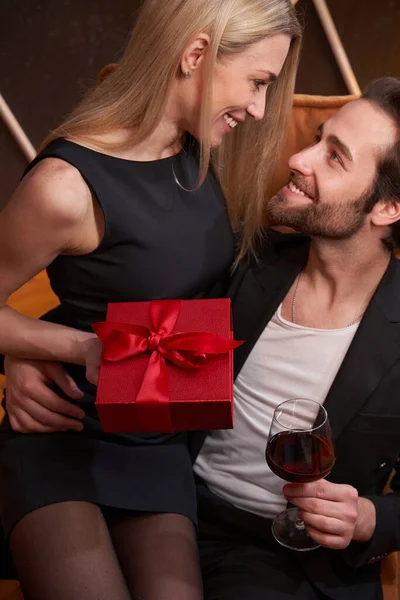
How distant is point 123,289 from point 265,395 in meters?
0.36

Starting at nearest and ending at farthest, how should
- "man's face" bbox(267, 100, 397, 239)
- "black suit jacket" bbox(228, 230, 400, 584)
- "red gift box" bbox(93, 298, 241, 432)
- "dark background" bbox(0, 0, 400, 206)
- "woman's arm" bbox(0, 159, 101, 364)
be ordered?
"red gift box" bbox(93, 298, 241, 432), "woman's arm" bbox(0, 159, 101, 364), "black suit jacket" bbox(228, 230, 400, 584), "man's face" bbox(267, 100, 397, 239), "dark background" bbox(0, 0, 400, 206)

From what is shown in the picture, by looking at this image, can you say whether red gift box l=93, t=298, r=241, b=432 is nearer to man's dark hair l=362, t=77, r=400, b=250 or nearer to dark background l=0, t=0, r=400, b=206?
man's dark hair l=362, t=77, r=400, b=250

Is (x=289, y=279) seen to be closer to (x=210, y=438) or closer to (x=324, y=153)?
(x=324, y=153)

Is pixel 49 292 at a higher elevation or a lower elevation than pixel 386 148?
lower

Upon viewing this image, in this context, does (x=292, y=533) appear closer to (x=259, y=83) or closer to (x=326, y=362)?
(x=326, y=362)

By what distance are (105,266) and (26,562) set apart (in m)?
0.53

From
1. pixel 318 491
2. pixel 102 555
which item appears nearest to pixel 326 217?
pixel 318 491

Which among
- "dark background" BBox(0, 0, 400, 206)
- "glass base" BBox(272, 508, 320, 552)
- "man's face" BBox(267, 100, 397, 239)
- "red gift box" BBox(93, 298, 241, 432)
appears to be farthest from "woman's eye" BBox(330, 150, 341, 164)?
"dark background" BBox(0, 0, 400, 206)

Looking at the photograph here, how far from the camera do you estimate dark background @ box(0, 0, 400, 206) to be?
262 centimetres

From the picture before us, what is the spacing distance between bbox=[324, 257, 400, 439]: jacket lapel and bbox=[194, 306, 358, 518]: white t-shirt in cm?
5

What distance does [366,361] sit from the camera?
130 centimetres

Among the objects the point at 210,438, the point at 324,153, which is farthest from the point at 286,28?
the point at 210,438

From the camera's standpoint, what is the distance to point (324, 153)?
139 cm

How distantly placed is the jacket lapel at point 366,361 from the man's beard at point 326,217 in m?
0.15
